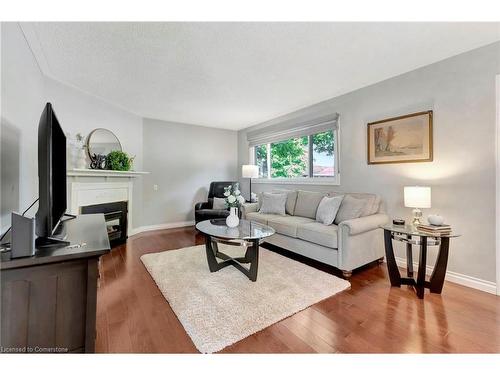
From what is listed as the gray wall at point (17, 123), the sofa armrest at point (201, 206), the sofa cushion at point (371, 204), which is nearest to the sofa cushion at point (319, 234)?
the sofa cushion at point (371, 204)

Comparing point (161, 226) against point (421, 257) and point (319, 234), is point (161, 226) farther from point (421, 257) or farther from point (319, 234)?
point (421, 257)

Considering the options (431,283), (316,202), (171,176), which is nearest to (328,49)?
(316,202)

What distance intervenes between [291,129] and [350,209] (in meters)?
1.99

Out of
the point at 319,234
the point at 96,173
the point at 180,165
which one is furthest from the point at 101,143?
the point at 319,234

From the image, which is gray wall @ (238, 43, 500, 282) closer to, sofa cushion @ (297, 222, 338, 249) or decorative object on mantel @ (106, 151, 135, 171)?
sofa cushion @ (297, 222, 338, 249)

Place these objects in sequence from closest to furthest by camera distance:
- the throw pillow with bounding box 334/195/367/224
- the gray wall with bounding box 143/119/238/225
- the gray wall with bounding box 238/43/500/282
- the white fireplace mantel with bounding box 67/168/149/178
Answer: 1. the gray wall with bounding box 238/43/500/282
2. the throw pillow with bounding box 334/195/367/224
3. the white fireplace mantel with bounding box 67/168/149/178
4. the gray wall with bounding box 143/119/238/225

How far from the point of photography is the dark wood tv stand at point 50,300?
3.06 ft

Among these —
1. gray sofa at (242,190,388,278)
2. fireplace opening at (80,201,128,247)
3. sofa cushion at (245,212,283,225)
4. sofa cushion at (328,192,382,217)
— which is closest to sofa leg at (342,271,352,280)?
gray sofa at (242,190,388,278)

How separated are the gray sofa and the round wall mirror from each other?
9.37 ft

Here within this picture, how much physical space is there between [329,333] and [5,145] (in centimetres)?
256

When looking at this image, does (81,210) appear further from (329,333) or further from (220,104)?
Result: (329,333)

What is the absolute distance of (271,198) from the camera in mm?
3736

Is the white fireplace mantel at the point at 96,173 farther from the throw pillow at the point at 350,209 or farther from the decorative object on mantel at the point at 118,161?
the throw pillow at the point at 350,209

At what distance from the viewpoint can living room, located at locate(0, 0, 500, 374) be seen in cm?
134
